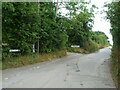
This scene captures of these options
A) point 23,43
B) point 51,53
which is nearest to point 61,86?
point 23,43

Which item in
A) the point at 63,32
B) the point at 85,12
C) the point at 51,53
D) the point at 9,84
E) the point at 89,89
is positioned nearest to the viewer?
the point at 89,89

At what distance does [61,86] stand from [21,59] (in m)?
6.15

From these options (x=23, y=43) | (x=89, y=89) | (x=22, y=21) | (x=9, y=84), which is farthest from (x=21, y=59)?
(x=89, y=89)

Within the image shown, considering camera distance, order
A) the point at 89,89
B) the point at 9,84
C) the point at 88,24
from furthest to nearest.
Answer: the point at 88,24
the point at 9,84
the point at 89,89

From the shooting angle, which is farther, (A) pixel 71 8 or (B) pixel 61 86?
(A) pixel 71 8

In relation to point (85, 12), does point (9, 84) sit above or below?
below

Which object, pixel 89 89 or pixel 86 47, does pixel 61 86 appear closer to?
pixel 89 89

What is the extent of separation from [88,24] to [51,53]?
13366 millimetres

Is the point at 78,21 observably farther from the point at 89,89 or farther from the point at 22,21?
the point at 89,89

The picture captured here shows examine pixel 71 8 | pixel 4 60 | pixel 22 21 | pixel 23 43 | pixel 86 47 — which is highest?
pixel 71 8

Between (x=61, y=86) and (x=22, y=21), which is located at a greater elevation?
(x=22, y=21)

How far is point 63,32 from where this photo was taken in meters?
19.4

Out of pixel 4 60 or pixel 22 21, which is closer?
pixel 4 60

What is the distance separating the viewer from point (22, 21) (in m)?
12.1
